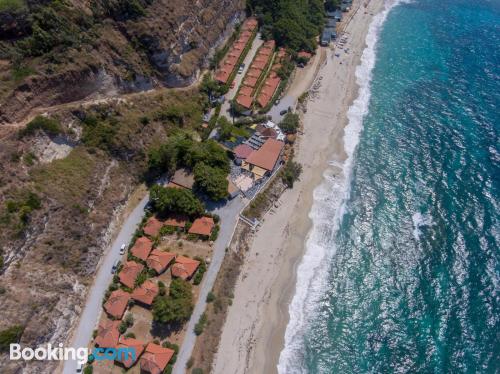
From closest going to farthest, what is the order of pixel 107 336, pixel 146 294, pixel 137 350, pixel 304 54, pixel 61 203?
pixel 137 350, pixel 107 336, pixel 146 294, pixel 61 203, pixel 304 54

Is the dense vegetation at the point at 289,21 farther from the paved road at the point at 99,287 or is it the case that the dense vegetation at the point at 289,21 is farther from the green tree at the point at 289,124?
the paved road at the point at 99,287

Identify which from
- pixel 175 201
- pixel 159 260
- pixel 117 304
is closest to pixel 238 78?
pixel 175 201

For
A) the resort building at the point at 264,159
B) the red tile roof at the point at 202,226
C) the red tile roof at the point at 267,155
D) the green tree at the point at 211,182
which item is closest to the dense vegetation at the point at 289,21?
the red tile roof at the point at 267,155

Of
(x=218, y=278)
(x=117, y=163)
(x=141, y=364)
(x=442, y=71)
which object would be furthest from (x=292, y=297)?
(x=442, y=71)

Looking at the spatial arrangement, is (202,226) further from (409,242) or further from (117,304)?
(409,242)

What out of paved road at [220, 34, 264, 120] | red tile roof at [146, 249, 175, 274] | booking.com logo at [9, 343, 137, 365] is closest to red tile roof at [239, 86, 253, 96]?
paved road at [220, 34, 264, 120]

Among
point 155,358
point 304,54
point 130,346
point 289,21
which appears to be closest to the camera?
point 155,358

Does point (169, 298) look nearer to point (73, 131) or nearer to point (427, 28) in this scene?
point (73, 131)
